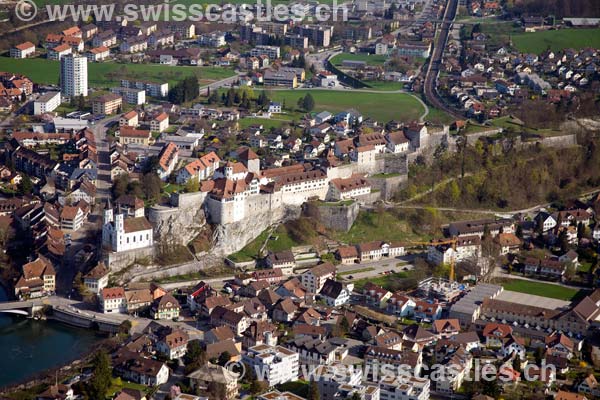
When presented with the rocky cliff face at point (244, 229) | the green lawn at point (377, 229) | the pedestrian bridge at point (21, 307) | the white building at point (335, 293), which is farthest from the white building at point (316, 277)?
the pedestrian bridge at point (21, 307)

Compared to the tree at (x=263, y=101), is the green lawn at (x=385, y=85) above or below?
below

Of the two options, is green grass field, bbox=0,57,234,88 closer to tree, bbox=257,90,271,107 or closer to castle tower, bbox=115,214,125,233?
tree, bbox=257,90,271,107

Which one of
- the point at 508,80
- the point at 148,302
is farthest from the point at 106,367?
the point at 508,80

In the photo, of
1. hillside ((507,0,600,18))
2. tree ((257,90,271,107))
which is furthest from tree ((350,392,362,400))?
hillside ((507,0,600,18))

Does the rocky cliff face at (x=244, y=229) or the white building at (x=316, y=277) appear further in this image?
the rocky cliff face at (x=244, y=229)

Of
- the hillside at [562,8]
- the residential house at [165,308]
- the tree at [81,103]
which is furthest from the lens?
the hillside at [562,8]

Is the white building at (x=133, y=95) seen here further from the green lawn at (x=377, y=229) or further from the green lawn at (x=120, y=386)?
the green lawn at (x=120, y=386)

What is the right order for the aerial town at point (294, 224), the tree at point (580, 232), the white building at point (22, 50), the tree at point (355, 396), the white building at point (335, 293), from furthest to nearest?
the white building at point (22, 50), the tree at point (580, 232), the white building at point (335, 293), the aerial town at point (294, 224), the tree at point (355, 396)
